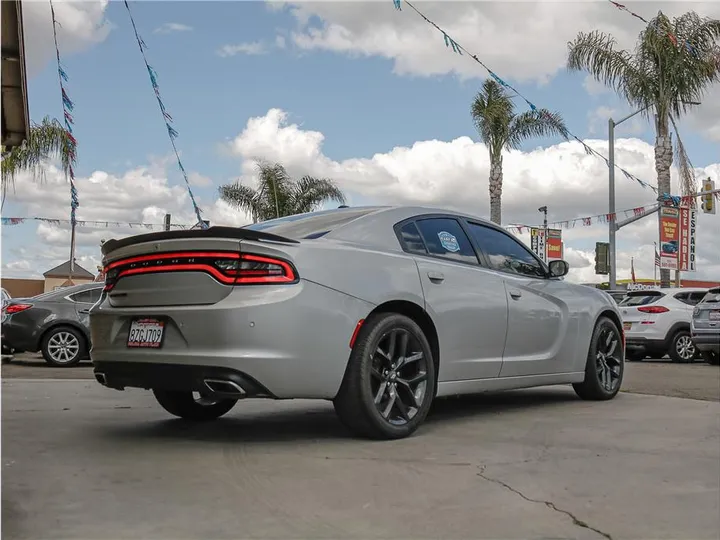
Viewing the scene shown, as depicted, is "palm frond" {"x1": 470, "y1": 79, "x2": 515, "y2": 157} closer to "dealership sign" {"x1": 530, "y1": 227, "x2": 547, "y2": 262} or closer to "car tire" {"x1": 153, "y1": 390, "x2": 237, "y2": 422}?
"dealership sign" {"x1": 530, "y1": 227, "x2": 547, "y2": 262}

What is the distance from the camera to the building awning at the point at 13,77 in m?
5.35

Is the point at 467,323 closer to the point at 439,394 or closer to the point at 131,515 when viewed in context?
the point at 439,394

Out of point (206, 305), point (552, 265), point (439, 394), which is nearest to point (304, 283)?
point (206, 305)

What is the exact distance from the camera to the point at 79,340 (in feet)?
40.1

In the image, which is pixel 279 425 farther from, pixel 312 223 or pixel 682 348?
pixel 682 348

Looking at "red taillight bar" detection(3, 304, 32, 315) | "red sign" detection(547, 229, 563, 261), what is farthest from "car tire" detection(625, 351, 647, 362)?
"red sign" detection(547, 229, 563, 261)

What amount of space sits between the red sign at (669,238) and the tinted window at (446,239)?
20877 mm

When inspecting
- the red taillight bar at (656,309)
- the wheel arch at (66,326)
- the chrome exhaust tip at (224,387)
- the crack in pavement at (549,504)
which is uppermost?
the chrome exhaust tip at (224,387)

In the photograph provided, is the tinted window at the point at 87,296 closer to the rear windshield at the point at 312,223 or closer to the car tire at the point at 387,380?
the rear windshield at the point at 312,223

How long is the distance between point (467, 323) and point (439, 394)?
21.1 inches

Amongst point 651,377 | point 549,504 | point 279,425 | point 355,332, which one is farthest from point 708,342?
point 549,504

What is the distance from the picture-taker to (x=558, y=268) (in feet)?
21.8

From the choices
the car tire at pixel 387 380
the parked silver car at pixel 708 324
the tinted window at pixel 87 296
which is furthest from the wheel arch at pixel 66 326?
the parked silver car at pixel 708 324

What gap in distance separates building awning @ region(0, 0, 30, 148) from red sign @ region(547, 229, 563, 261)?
2652cm
